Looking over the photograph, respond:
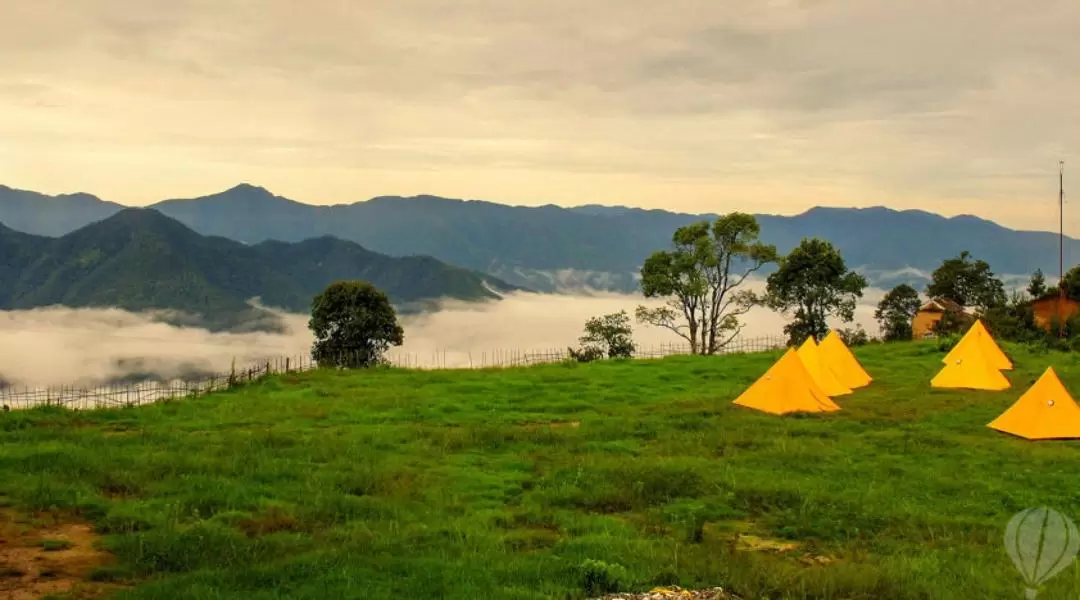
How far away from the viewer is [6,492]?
44.0 ft

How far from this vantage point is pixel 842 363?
30.2m

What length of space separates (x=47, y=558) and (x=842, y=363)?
26.7m

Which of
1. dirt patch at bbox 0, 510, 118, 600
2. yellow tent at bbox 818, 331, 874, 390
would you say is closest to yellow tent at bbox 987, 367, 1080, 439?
yellow tent at bbox 818, 331, 874, 390

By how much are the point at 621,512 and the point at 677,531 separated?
1428 mm

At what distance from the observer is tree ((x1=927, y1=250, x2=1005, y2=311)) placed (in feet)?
227

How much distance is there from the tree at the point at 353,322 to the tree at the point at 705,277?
18493mm

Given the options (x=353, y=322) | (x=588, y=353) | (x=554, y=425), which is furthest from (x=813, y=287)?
(x=554, y=425)

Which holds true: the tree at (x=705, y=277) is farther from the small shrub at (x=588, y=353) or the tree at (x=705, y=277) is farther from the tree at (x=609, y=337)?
the small shrub at (x=588, y=353)

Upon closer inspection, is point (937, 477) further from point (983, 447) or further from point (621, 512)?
point (621, 512)

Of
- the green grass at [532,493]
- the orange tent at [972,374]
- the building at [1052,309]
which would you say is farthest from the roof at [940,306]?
the green grass at [532,493]

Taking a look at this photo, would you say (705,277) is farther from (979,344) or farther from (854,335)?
(979,344)

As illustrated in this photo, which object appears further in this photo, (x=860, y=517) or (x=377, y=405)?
(x=377, y=405)

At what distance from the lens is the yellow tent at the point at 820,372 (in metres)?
28.0

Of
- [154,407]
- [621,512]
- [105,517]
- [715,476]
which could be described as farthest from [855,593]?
[154,407]
